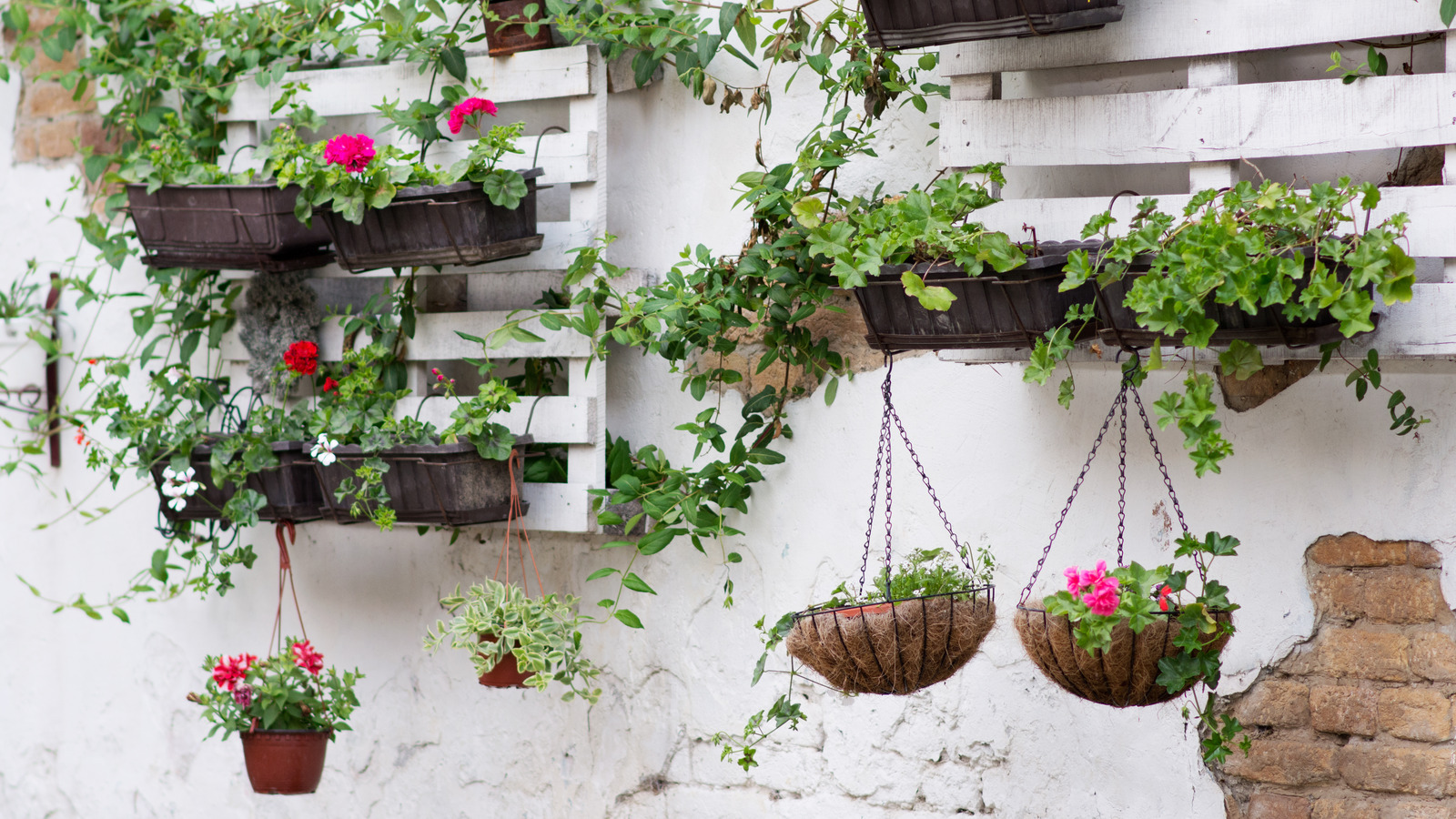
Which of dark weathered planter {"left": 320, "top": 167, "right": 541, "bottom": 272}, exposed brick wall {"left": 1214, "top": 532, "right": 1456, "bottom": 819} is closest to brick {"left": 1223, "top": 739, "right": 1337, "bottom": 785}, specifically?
exposed brick wall {"left": 1214, "top": 532, "right": 1456, "bottom": 819}

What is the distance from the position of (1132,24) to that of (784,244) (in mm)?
581

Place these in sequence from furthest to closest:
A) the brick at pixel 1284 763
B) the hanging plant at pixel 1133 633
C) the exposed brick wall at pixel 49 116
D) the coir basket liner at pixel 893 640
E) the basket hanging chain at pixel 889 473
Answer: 1. the exposed brick wall at pixel 49 116
2. the basket hanging chain at pixel 889 473
3. the brick at pixel 1284 763
4. the coir basket liner at pixel 893 640
5. the hanging plant at pixel 1133 633

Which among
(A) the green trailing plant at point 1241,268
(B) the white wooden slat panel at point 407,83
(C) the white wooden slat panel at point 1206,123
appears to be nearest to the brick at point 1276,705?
(A) the green trailing plant at point 1241,268

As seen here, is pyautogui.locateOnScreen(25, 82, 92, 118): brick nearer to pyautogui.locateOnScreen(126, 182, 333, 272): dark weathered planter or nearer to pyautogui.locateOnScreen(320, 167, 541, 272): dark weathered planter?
pyautogui.locateOnScreen(126, 182, 333, 272): dark weathered planter

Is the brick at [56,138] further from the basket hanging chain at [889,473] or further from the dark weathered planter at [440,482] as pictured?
the basket hanging chain at [889,473]

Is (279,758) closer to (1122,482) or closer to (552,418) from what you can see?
(552,418)

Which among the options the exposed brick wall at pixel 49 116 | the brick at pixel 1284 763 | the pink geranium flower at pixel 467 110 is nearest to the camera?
the brick at pixel 1284 763

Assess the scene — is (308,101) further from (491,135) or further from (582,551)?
(582,551)

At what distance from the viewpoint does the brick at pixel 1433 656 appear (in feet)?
5.62

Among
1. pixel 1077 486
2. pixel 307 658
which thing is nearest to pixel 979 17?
pixel 1077 486

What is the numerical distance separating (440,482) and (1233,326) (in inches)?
49.7

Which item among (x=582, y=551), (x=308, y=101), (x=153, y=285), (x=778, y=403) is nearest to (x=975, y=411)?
(x=778, y=403)

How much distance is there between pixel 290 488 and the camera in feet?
7.37

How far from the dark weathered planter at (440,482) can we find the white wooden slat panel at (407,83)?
0.62 meters
